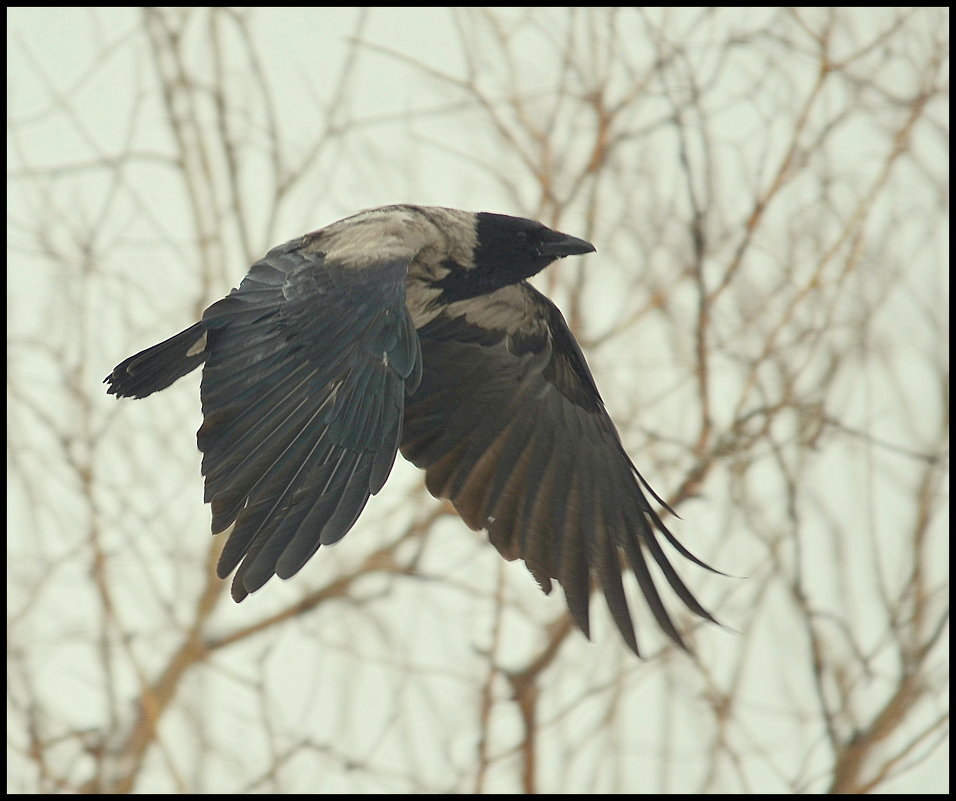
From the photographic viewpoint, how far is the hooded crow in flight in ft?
15.1

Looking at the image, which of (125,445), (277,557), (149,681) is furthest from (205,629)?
(277,557)

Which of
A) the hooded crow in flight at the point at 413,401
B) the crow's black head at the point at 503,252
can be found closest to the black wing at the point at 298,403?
the hooded crow in flight at the point at 413,401

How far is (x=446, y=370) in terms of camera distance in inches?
253

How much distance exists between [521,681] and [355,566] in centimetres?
127

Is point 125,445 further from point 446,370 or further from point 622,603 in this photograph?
point 622,603

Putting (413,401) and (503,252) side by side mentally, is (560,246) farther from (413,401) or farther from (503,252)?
(413,401)

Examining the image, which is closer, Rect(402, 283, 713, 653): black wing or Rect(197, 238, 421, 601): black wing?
Rect(197, 238, 421, 601): black wing

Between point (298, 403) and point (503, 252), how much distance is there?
1495 millimetres

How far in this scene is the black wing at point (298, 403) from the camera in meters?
4.45

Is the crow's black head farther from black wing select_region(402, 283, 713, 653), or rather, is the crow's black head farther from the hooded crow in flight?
black wing select_region(402, 283, 713, 653)

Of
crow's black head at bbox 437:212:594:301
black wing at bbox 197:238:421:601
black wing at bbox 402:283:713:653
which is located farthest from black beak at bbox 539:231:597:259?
black wing at bbox 197:238:421:601

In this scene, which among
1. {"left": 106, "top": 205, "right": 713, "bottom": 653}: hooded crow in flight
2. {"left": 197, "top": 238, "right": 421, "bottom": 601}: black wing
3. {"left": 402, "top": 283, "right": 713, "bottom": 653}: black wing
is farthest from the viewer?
{"left": 402, "top": 283, "right": 713, "bottom": 653}: black wing

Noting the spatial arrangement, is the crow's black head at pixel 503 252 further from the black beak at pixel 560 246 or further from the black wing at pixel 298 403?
the black wing at pixel 298 403

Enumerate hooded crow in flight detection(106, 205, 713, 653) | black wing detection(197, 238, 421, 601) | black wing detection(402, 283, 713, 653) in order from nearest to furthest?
1. black wing detection(197, 238, 421, 601)
2. hooded crow in flight detection(106, 205, 713, 653)
3. black wing detection(402, 283, 713, 653)
